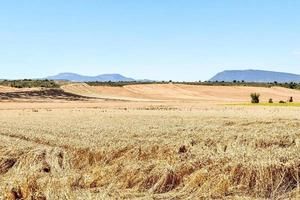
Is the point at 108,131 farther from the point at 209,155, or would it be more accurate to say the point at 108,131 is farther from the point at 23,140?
the point at 209,155

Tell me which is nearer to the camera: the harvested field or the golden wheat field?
the golden wheat field

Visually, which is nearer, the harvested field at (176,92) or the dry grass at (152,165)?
the dry grass at (152,165)

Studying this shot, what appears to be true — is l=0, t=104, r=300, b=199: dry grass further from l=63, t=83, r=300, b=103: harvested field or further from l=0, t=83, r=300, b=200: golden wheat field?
l=63, t=83, r=300, b=103: harvested field

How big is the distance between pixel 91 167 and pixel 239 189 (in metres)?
6.03

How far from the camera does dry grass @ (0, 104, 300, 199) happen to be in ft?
45.8

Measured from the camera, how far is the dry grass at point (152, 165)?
549 inches

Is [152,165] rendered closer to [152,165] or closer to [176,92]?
[152,165]

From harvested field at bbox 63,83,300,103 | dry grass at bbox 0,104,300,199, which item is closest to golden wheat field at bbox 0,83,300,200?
dry grass at bbox 0,104,300,199

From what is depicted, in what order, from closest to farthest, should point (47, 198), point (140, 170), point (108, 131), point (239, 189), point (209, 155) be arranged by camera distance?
1. point (47, 198)
2. point (239, 189)
3. point (140, 170)
4. point (209, 155)
5. point (108, 131)

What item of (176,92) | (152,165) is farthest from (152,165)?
(176,92)

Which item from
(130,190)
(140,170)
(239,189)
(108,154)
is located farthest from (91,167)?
(239,189)

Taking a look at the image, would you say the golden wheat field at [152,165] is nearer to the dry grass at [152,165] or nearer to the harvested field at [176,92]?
the dry grass at [152,165]

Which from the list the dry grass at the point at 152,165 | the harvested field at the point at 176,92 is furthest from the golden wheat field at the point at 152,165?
the harvested field at the point at 176,92

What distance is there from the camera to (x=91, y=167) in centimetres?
1811
